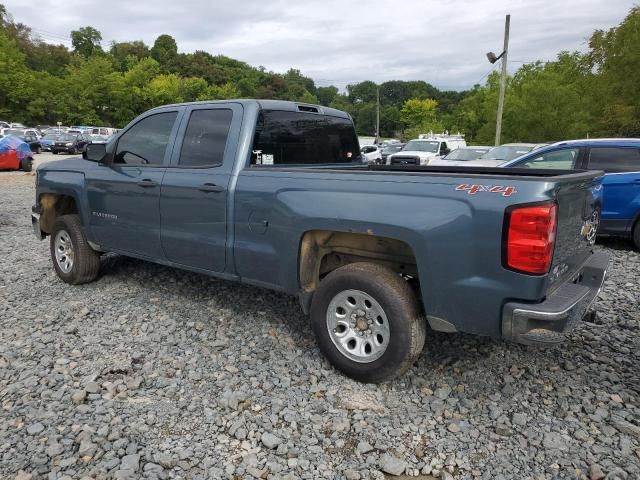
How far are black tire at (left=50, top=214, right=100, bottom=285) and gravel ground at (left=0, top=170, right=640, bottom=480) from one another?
0.58m

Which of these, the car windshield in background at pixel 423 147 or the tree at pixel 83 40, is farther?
the tree at pixel 83 40

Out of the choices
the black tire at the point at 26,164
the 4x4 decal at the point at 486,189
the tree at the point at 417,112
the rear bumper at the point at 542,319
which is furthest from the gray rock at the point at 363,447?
the tree at the point at 417,112

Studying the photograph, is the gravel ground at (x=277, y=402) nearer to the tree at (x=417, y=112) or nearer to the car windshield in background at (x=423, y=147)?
the car windshield in background at (x=423, y=147)

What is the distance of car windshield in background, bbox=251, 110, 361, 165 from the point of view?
13.6ft

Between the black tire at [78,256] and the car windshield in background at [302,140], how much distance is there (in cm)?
242

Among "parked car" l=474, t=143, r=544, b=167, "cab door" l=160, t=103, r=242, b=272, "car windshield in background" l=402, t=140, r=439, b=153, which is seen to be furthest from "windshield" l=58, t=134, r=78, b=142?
"cab door" l=160, t=103, r=242, b=272

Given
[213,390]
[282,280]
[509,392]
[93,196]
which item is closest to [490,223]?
[509,392]

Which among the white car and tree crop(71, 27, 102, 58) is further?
tree crop(71, 27, 102, 58)

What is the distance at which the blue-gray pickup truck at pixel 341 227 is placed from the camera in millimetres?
2773

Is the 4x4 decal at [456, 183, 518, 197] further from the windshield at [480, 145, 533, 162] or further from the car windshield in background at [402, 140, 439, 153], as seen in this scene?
the car windshield in background at [402, 140, 439, 153]

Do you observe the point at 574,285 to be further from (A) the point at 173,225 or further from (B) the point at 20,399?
(B) the point at 20,399

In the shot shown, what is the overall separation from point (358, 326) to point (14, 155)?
1801 centimetres

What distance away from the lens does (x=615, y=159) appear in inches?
296

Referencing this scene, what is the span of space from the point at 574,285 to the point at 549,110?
27572 millimetres
